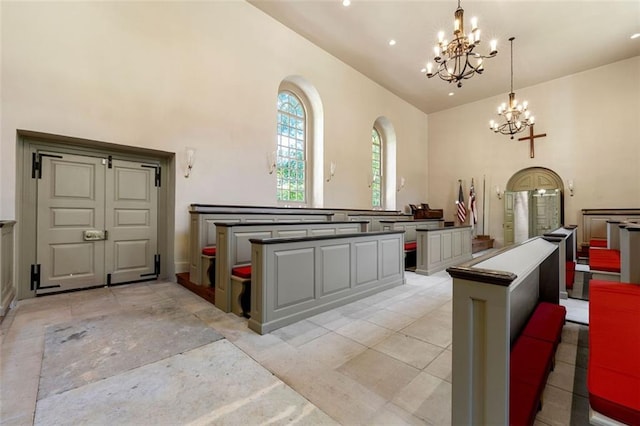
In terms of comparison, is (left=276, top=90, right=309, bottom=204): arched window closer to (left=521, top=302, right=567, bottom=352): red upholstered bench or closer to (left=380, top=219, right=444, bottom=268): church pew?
(left=380, top=219, right=444, bottom=268): church pew

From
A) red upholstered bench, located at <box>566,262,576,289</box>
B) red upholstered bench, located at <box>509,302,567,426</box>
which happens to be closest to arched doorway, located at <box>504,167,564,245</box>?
red upholstered bench, located at <box>566,262,576,289</box>

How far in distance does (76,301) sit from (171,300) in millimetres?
1092

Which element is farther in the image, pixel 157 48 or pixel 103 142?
pixel 157 48

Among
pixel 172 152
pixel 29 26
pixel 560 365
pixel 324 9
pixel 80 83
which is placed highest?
pixel 324 9

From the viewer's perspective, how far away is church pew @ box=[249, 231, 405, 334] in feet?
8.22

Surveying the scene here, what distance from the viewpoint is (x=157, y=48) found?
163 inches

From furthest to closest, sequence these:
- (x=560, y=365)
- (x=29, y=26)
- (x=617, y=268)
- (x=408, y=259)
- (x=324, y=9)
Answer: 1. (x=408, y=259)
2. (x=324, y=9)
3. (x=29, y=26)
4. (x=617, y=268)
5. (x=560, y=365)

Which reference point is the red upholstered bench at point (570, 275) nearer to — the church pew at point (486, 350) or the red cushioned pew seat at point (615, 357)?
the red cushioned pew seat at point (615, 357)

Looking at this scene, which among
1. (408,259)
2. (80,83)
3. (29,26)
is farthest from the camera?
(408,259)

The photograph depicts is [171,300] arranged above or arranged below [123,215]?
below

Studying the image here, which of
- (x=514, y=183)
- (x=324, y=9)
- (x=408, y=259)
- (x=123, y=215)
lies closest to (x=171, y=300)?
(x=123, y=215)

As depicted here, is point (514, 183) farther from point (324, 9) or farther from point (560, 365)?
point (560, 365)

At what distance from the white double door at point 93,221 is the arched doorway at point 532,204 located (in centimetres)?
946

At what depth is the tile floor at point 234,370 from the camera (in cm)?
151
